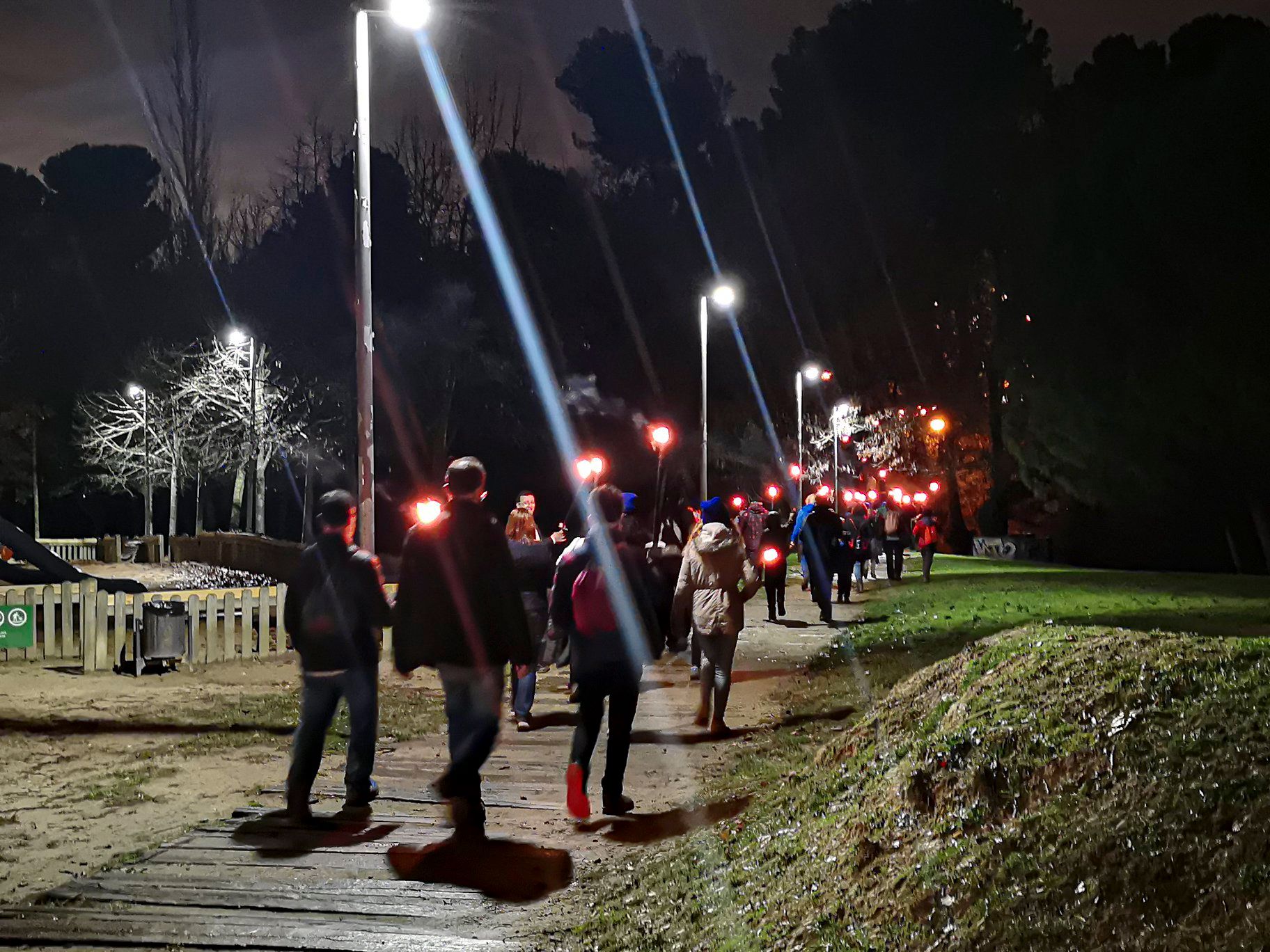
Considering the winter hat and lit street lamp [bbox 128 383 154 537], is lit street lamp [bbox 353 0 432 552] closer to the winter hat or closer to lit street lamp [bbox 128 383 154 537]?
the winter hat

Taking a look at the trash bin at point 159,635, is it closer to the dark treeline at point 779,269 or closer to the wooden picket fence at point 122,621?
the wooden picket fence at point 122,621

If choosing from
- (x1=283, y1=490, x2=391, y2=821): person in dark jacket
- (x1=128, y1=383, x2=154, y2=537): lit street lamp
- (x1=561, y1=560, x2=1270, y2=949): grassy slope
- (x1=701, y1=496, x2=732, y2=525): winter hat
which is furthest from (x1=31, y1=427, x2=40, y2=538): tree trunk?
(x1=561, y1=560, x2=1270, y2=949): grassy slope

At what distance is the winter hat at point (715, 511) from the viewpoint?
9859 mm

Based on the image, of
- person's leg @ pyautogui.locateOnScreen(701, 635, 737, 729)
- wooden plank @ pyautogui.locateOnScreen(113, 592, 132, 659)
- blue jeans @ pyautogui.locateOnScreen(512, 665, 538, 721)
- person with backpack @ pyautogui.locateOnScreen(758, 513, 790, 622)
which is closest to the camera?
person's leg @ pyautogui.locateOnScreen(701, 635, 737, 729)

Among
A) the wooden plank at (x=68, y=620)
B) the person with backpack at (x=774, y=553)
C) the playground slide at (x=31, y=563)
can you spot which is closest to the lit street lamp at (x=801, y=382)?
the person with backpack at (x=774, y=553)

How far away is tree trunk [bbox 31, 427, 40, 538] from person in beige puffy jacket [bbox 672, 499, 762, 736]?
53.1 meters

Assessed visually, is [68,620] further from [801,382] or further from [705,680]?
[801,382]

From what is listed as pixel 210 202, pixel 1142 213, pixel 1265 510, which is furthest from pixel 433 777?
pixel 210 202

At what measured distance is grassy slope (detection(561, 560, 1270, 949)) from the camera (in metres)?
4.14

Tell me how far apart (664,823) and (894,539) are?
20.7 metres

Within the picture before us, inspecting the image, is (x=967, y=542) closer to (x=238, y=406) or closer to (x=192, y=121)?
(x=238, y=406)

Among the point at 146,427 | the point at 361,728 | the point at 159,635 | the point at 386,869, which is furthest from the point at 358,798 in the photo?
the point at 146,427

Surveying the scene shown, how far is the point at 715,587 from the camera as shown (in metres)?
9.68

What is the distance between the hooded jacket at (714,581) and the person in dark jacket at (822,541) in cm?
860
